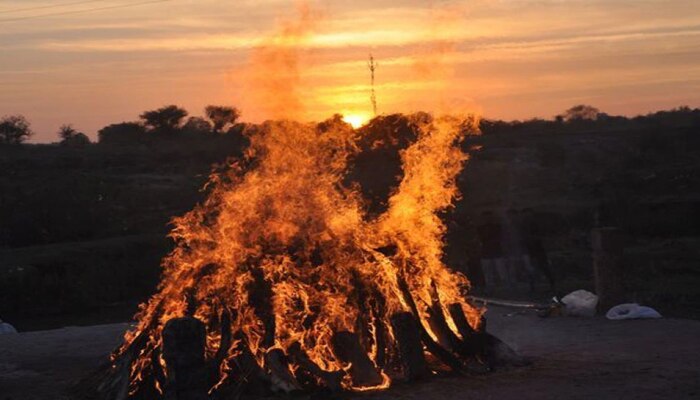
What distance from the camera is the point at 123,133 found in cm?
6975

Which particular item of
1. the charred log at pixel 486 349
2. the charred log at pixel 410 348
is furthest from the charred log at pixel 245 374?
the charred log at pixel 486 349

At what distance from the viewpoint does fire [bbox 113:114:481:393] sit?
10703mm

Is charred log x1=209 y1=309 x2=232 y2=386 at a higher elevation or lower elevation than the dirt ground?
higher

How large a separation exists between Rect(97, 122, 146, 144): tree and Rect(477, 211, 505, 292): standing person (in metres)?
48.6

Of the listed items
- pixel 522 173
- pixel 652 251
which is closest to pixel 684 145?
pixel 522 173

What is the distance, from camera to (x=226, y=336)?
413 inches

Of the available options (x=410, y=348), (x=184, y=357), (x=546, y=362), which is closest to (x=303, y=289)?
(x=410, y=348)

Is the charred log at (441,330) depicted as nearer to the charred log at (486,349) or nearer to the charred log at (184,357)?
the charred log at (486,349)

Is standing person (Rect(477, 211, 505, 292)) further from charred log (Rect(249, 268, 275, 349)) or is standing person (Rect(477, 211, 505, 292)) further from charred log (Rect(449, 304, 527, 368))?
charred log (Rect(249, 268, 275, 349))

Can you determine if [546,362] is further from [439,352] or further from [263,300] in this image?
[263,300]

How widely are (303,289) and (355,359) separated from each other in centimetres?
108

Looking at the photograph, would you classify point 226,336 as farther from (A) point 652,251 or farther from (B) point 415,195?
(A) point 652,251

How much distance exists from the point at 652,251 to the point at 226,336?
69.1 ft

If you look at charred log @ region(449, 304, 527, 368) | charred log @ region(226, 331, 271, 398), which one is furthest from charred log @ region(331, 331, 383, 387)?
charred log @ region(449, 304, 527, 368)
